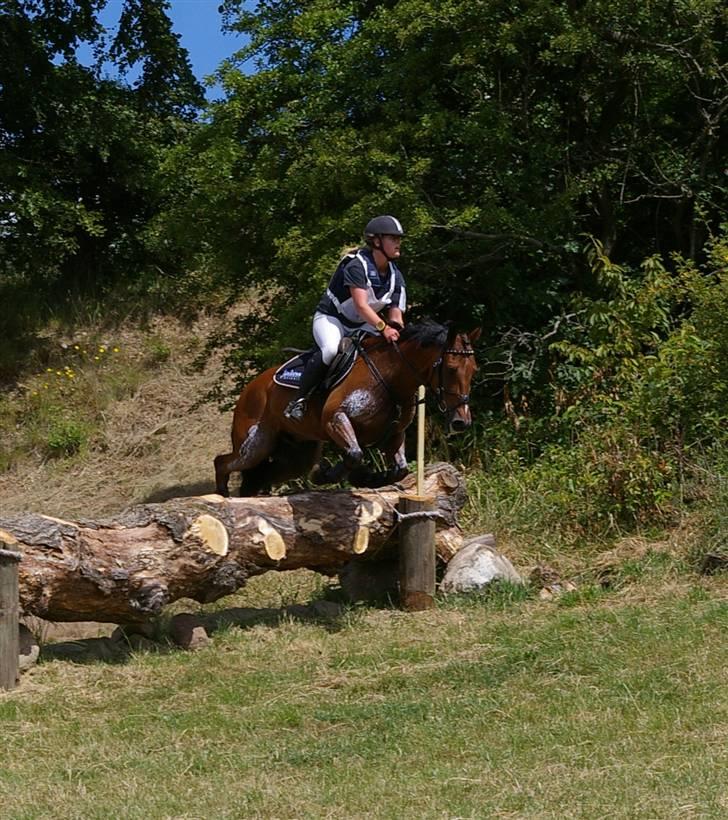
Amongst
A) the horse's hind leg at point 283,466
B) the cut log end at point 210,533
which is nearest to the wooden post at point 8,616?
the cut log end at point 210,533

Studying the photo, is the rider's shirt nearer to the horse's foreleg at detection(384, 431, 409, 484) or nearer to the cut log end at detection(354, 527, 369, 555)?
the horse's foreleg at detection(384, 431, 409, 484)

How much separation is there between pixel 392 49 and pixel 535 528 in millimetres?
6090

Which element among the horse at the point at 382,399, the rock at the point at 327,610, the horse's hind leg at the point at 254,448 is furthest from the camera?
the horse's hind leg at the point at 254,448

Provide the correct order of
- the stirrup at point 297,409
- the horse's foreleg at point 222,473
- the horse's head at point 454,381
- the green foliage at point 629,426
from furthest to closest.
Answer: the horse's foreleg at point 222,473 → the green foliage at point 629,426 → the stirrup at point 297,409 → the horse's head at point 454,381

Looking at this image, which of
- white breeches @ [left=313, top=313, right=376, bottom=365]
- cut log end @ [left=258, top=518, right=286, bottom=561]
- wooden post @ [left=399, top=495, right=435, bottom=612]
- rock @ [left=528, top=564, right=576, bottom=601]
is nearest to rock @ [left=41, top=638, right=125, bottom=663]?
cut log end @ [left=258, top=518, right=286, bottom=561]

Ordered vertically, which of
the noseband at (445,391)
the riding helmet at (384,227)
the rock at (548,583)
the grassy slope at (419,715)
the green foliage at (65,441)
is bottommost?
the grassy slope at (419,715)

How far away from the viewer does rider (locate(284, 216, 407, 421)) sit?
29.8 feet

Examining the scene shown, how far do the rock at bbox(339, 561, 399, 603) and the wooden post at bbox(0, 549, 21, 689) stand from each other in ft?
9.74

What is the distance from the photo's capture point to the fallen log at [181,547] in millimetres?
8000

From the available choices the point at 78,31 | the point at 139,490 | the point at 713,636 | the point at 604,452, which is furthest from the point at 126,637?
the point at 78,31

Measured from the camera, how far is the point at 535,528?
11211 mm

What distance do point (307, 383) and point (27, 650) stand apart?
294 centimetres

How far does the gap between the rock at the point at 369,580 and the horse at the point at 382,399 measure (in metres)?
0.68

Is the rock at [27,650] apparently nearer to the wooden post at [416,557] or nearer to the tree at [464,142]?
the wooden post at [416,557]
